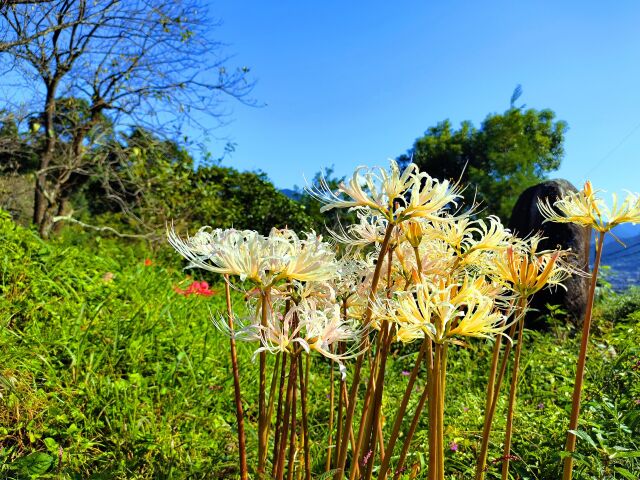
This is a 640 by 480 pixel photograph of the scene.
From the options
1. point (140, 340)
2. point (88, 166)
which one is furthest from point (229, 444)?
point (88, 166)

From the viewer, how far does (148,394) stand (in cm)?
247

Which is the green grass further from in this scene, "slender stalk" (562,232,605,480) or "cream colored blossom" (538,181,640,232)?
"cream colored blossom" (538,181,640,232)

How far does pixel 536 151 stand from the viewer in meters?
20.4

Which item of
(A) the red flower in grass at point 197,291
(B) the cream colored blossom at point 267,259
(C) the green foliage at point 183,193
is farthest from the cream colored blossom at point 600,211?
(C) the green foliage at point 183,193

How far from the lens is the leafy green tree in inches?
700

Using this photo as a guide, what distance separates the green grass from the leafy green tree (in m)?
15.1

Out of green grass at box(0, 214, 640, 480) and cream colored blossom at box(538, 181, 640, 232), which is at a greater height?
cream colored blossom at box(538, 181, 640, 232)

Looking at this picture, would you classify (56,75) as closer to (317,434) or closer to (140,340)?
(140,340)

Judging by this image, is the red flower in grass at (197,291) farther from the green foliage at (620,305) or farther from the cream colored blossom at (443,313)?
the green foliage at (620,305)

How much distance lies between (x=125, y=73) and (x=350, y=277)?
216 inches

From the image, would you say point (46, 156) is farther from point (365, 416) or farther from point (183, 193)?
point (365, 416)

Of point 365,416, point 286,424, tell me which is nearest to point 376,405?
point 365,416

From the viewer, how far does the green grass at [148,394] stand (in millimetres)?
1926

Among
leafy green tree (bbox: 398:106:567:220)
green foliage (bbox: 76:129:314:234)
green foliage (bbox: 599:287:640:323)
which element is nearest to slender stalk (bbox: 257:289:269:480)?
green foliage (bbox: 76:129:314:234)
